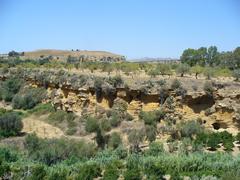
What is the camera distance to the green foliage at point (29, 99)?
3919 centimetres

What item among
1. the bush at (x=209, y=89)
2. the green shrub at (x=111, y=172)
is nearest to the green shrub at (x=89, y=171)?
the green shrub at (x=111, y=172)

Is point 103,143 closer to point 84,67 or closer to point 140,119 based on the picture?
point 140,119

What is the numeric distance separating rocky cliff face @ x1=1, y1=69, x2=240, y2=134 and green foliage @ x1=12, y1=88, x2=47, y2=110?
287cm

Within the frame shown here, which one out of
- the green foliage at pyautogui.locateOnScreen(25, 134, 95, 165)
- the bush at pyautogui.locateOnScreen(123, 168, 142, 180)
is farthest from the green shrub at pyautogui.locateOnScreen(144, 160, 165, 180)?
the green foliage at pyautogui.locateOnScreen(25, 134, 95, 165)

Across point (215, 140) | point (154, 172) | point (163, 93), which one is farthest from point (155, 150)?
point (163, 93)

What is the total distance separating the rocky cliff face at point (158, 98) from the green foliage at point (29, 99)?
287 cm

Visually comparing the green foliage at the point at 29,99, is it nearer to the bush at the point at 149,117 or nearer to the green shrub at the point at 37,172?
the bush at the point at 149,117

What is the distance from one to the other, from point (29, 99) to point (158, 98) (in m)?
14.4

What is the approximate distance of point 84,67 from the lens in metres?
47.8

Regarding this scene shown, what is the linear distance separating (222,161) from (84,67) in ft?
100.0

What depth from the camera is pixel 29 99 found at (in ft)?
129

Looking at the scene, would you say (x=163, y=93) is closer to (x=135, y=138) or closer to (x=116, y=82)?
(x=116, y=82)

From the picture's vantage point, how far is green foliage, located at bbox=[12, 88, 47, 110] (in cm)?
3919

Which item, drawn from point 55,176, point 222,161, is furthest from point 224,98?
point 55,176
